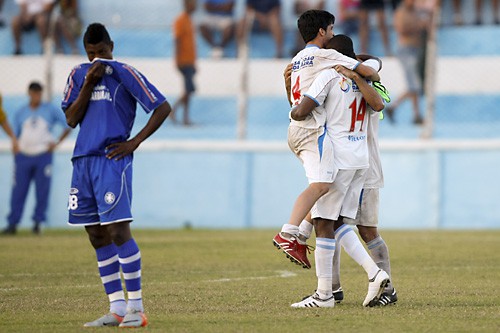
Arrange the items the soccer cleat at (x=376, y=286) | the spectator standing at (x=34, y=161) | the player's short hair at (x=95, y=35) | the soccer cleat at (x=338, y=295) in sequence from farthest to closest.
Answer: the spectator standing at (x=34, y=161), the soccer cleat at (x=338, y=295), the soccer cleat at (x=376, y=286), the player's short hair at (x=95, y=35)

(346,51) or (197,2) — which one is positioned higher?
(197,2)

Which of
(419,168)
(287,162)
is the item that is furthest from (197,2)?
(419,168)

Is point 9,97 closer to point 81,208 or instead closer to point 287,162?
point 287,162

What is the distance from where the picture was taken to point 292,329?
7.21 metres

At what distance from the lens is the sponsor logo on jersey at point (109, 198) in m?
7.45

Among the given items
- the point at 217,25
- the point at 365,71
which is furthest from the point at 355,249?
the point at 217,25

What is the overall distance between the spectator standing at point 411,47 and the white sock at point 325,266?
43.5 ft

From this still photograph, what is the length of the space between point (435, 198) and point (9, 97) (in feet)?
28.7

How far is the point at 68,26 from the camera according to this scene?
22141 mm

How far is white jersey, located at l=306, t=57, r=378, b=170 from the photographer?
8523 mm

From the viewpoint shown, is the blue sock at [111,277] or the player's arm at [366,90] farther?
the player's arm at [366,90]

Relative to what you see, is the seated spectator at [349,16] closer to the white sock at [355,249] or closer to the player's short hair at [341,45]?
the player's short hair at [341,45]

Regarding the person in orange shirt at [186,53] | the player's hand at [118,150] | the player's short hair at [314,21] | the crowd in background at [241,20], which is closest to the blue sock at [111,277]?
the player's hand at [118,150]

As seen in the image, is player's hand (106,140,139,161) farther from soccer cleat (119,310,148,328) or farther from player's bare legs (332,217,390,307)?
player's bare legs (332,217,390,307)
